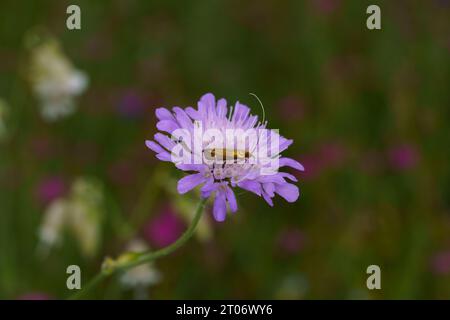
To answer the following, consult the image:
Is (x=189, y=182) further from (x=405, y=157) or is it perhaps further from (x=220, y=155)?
(x=405, y=157)

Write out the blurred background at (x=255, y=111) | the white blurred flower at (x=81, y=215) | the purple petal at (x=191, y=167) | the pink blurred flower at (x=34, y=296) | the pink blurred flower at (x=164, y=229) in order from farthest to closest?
the pink blurred flower at (x=164, y=229), the blurred background at (x=255, y=111), the pink blurred flower at (x=34, y=296), the white blurred flower at (x=81, y=215), the purple petal at (x=191, y=167)

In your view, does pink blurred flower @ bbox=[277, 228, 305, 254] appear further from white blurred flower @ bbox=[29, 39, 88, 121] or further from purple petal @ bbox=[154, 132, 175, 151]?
purple petal @ bbox=[154, 132, 175, 151]

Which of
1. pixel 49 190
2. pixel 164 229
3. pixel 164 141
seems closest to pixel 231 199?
pixel 164 141

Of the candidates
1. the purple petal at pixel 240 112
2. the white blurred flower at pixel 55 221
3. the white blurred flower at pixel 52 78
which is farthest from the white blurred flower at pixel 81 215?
the purple petal at pixel 240 112

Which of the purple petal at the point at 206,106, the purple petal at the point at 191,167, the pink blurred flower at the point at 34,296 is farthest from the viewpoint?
the pink blurred flower at the point at 34,296

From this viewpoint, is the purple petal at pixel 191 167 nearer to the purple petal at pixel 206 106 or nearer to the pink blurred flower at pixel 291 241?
the purple petal at pixel 206 106
